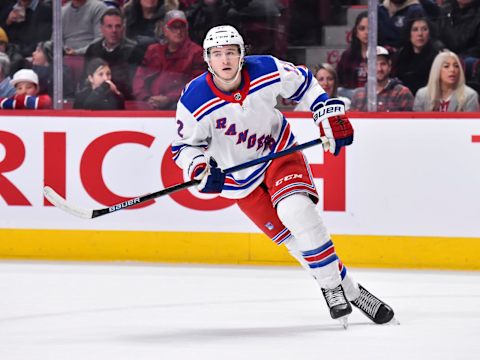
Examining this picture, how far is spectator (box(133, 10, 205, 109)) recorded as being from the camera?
5.51 m

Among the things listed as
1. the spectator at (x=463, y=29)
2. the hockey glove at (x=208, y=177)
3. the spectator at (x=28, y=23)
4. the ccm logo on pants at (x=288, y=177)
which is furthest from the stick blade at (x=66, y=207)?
the spectator at (x=463, y=29)

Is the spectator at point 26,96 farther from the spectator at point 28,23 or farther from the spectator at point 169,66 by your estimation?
the spectator at point 169,66

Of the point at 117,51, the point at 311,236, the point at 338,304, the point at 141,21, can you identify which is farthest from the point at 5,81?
the point at 338,304

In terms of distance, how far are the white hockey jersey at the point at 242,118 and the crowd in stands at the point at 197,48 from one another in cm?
138

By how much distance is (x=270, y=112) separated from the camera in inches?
157

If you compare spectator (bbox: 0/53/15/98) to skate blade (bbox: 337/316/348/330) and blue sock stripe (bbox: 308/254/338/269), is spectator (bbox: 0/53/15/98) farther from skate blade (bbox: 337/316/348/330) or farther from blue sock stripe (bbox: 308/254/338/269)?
skate blade (bbox: 337/316/348/330)

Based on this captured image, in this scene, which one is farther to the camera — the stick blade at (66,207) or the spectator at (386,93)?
the spectator at (386,93)

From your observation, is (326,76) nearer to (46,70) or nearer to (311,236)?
(46,70)

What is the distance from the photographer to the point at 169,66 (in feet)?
18.2

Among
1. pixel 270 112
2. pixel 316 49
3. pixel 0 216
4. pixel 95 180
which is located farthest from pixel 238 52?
pixel 0 216

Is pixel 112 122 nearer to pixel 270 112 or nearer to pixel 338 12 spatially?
pixel 338 12

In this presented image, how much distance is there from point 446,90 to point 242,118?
5.61 ft

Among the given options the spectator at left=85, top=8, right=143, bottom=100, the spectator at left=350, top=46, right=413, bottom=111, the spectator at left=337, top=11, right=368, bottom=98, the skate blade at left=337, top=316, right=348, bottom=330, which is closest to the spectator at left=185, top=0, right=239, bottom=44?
the spectator at left=85, top=8, right=143, bottom=100

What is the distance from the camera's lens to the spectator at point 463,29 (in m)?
5.23
